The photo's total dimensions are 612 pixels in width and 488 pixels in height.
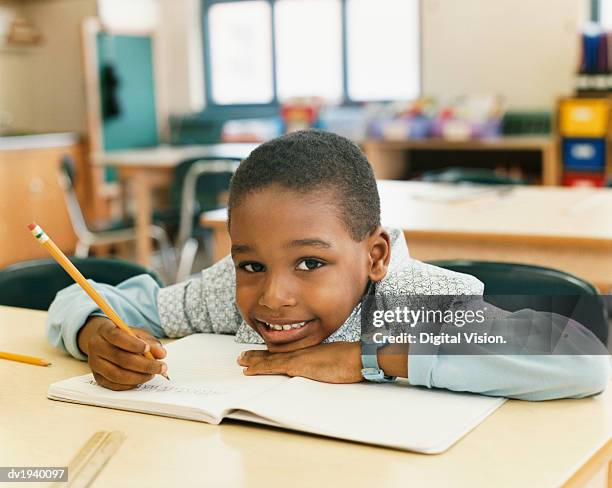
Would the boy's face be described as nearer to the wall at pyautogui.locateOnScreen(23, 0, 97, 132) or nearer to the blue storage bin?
the blue storage bin

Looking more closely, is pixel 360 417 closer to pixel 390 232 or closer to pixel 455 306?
pixel 455 306

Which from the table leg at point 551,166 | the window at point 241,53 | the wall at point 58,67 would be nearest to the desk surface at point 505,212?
the table leg at point 551,166

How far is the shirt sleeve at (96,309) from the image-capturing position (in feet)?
4.02

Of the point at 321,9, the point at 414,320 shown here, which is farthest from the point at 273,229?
the point at 321,9

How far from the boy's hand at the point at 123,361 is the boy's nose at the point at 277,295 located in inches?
5.3

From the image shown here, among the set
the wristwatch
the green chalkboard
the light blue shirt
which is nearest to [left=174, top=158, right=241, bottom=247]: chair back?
the green chalkboard

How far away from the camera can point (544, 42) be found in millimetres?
5320

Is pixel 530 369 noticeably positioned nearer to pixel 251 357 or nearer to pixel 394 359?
pixel 394 359

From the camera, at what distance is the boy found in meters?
0.99

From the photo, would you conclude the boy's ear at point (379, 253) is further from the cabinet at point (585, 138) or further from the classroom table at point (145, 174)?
the cabinet at point (585, 138)

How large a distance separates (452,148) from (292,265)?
15.1 ft

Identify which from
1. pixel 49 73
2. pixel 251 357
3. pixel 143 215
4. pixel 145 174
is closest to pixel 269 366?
pixel 251 357

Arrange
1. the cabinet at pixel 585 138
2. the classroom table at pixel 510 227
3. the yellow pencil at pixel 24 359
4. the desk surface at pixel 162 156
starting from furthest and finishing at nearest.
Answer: the desk surface at pixel 162 156 → the cabinet at pixel 585 138 → the classroom table at pixel 510 227 → the yellow pencil at pixel 24 359

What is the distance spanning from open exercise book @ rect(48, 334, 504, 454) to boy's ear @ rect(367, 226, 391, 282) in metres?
0.16
